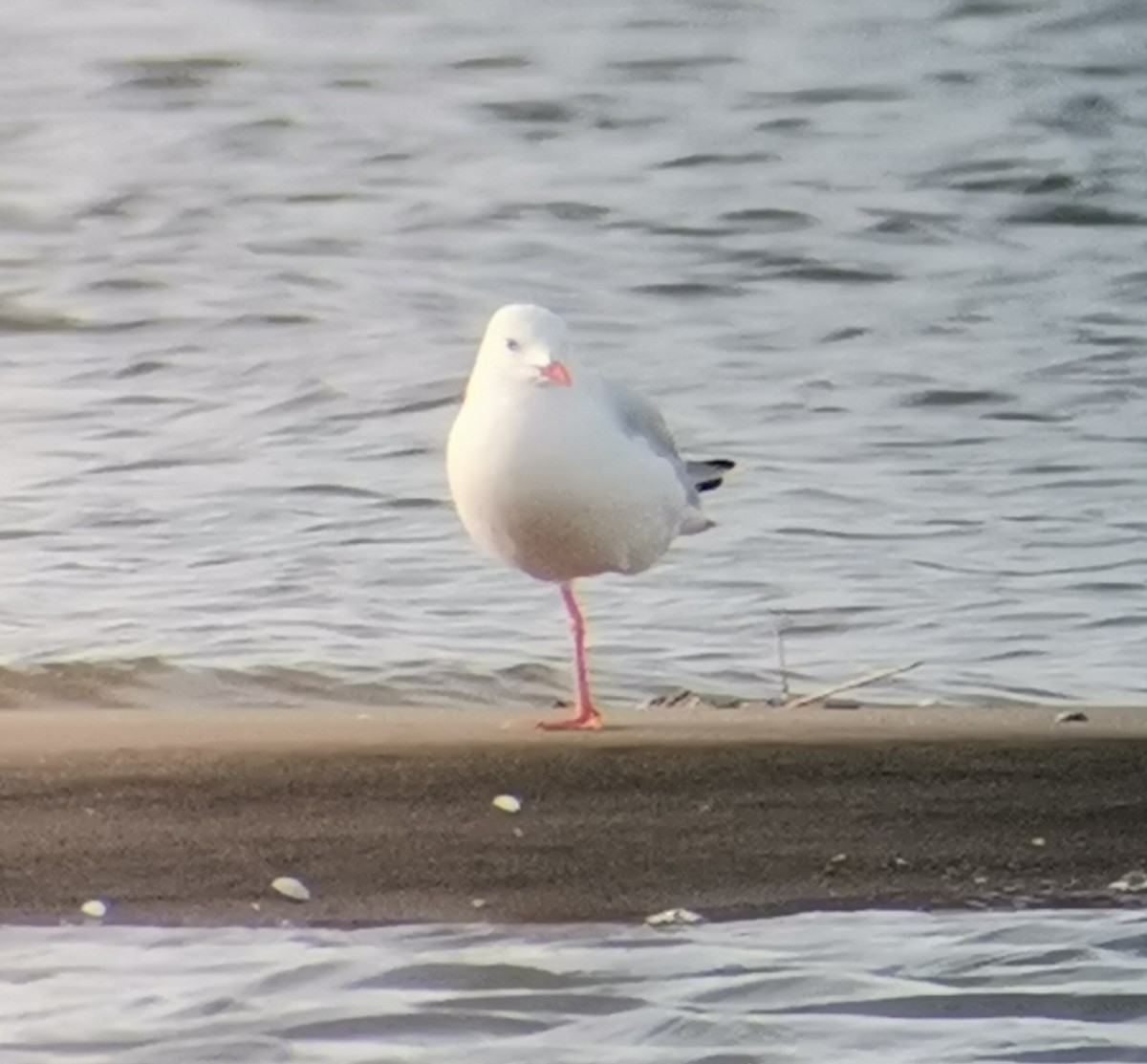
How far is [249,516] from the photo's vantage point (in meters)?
9.16

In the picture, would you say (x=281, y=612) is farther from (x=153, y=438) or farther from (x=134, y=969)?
(x=134, y=969)

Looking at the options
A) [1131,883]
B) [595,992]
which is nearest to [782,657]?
[1131,883]

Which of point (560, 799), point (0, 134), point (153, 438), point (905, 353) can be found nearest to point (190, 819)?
point (560, 799)

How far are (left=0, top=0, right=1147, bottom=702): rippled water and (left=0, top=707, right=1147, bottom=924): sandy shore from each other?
2.00 metres

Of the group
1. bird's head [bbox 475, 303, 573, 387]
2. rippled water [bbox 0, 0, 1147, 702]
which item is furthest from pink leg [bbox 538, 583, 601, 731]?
rippled water [bbox 0, 0, 1147, 702]

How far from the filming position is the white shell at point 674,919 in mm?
4766

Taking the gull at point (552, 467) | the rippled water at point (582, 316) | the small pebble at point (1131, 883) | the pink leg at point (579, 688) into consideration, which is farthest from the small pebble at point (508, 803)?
the rippled water at point (582, 316)

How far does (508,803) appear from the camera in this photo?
5188mm

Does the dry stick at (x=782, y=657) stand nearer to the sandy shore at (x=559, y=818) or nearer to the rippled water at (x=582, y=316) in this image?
the rippled water at (x=582, y=316)

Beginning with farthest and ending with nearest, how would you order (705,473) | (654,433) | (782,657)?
(782,657)
(705,473)
(654,433)

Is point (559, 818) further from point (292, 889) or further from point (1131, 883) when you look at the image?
point (1131, 883)

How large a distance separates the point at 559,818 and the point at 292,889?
0.50m

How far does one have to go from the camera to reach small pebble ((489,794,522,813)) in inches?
204

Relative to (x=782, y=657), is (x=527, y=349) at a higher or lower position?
higher
